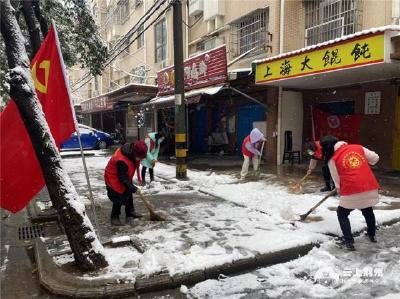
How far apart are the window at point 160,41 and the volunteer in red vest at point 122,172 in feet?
52.2

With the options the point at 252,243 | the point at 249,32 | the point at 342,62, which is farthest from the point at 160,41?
the point at 252,243

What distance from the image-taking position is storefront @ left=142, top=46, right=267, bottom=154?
491 inches

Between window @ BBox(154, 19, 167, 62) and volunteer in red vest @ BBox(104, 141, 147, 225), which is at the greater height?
window @ BBox(154, 19, 167, 62)

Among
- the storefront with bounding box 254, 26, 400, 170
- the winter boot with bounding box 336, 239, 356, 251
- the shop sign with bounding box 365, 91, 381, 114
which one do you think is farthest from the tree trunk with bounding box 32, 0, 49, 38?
the shop sign with bounding box 365, 91, 381, 114

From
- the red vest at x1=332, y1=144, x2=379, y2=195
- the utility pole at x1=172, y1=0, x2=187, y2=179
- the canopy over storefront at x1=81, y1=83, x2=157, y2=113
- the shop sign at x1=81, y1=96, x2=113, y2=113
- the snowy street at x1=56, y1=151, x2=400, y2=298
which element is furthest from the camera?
the shop sign at x1=81, y1=96, x2=113, y2=113

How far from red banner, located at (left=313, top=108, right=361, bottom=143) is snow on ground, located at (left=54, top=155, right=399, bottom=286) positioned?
4092 mm

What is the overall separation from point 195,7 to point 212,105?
4311 millimetres

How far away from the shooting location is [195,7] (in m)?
16.7

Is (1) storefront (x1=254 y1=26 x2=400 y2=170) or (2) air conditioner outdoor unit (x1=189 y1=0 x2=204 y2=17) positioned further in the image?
(2) air conditioner outdoor unit (x1=189 y1=0 x2=204 y2=17)

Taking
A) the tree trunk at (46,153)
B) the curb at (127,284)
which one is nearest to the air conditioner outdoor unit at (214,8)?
the tree trunk at (46,153)

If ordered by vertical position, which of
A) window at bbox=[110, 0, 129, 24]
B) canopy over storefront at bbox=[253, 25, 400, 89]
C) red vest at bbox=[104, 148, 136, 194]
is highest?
window at bbox=[110, 0, 129, 24]

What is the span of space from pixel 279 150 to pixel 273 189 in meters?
4.18

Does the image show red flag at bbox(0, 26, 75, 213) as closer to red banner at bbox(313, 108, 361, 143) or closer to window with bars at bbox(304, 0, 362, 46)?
window with bars at bbox(304, 0, 362, 46)

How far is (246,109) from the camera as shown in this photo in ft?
49.6
